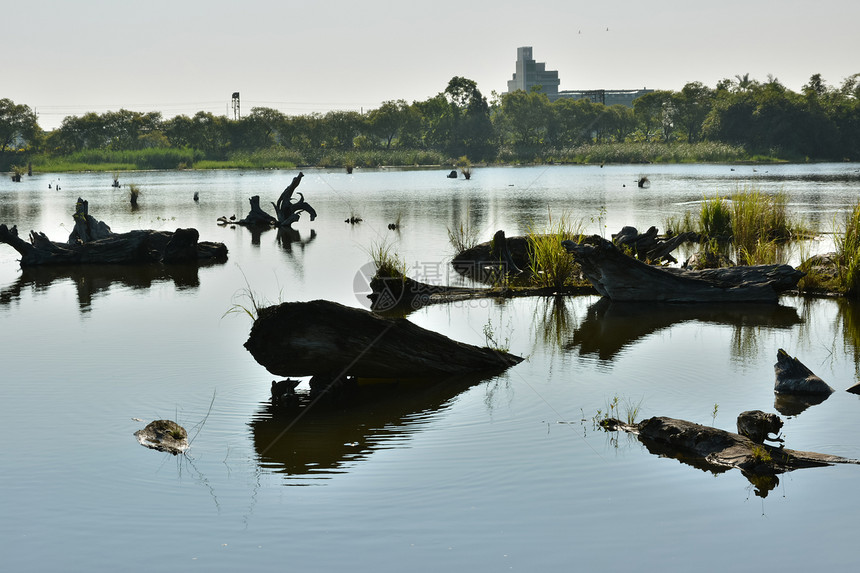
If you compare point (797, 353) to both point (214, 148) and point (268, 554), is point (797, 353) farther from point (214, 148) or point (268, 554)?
point (214, 148)

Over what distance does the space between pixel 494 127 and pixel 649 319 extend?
3945 inches

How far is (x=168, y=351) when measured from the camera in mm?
9258

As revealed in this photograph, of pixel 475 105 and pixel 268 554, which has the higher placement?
pixel 475 105

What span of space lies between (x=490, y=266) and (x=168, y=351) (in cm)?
645

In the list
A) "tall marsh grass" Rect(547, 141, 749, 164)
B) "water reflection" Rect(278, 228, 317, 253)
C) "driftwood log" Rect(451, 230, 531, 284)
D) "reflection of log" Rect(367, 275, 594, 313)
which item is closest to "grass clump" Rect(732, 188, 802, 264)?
"reflection of log" Rect(367, 275, 594, 313)

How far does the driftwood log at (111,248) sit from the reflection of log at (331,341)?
34.9 feet

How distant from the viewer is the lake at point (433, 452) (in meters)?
4.54

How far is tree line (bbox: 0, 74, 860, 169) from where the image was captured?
87.3 metres

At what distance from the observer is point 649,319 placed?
10.6 metres

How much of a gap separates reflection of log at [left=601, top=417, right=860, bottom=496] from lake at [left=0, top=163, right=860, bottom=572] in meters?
0.12

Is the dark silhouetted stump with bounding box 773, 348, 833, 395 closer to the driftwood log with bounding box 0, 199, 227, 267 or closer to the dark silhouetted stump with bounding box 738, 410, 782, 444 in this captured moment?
the dark silhouetted stump with bounding box 738, 410, 782, 444

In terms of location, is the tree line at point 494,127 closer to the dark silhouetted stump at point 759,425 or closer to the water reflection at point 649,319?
the water reflection at point 649,319

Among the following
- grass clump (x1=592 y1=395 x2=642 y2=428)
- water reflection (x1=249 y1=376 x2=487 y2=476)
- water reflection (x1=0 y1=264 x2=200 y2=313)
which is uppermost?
water reflection (x1=0 y1=264 x2=200 y2=313)

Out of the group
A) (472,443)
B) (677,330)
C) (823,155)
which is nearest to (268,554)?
(472,443)
